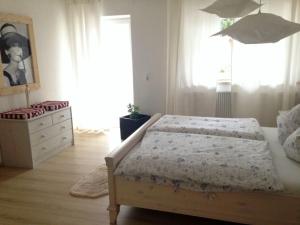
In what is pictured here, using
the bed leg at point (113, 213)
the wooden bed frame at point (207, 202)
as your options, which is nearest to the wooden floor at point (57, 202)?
the bed leg at point (113, 213)

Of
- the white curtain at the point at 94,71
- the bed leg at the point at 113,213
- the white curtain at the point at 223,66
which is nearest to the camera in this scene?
the bed leg at the point at 113,213

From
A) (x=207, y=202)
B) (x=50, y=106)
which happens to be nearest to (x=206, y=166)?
(x=207, y=202)

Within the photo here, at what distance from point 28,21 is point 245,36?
316 cm

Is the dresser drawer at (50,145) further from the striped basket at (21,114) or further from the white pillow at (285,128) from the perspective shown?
the white pillow at (285,128)

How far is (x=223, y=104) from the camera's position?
4242 millimetres

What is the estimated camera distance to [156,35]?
4426 mm

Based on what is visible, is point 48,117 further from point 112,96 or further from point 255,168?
point 255,168

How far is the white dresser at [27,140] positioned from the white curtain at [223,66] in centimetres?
200

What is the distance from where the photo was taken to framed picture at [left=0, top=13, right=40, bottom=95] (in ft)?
11.3

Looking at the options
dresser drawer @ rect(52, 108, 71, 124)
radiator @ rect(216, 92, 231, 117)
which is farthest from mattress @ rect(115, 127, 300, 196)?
dresser drawer @ rect(52, 108, 71, 124)

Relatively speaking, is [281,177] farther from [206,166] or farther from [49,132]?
[49,132]

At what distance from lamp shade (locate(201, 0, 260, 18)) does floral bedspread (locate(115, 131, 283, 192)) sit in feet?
3.68

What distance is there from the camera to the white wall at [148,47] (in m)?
4.38

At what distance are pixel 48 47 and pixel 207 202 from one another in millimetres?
3522
